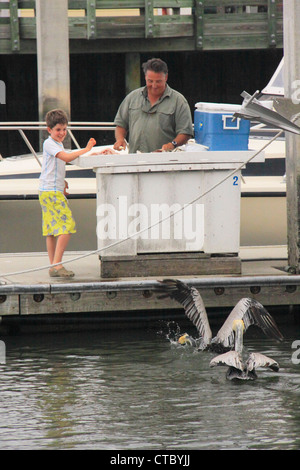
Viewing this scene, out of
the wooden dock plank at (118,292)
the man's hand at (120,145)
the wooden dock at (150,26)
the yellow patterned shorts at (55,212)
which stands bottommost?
the wooden dock plank at (118,292)

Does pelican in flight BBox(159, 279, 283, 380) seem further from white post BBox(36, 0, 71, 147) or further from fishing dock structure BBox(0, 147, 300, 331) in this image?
white post BBox(36, 0, 71, 147)

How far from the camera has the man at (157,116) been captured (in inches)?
363

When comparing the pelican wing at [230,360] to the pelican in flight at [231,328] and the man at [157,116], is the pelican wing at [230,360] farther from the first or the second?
the man at [157,116]

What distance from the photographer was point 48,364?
27.9 ft

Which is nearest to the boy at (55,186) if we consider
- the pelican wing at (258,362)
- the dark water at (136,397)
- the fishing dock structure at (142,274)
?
the fishing dock structure at (142,274)

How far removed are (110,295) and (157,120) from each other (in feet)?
5.25

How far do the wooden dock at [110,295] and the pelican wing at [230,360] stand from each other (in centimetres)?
113

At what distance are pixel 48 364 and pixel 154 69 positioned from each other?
8.88 feet

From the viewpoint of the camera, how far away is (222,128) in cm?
918

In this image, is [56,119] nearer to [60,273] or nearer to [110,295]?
[60,273]

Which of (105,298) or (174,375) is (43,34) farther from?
(174,375)

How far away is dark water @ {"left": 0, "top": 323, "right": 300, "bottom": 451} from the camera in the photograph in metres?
6.74

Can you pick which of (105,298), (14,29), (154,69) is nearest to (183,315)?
(105,298)

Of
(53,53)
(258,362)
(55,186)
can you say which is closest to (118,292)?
(55,186)
